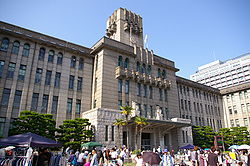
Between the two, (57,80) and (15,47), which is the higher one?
(15,47)

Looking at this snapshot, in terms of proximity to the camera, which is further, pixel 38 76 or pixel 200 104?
pixel 200 104

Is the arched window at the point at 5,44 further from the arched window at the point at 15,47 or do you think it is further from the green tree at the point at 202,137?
the green tree at the point at 202,137

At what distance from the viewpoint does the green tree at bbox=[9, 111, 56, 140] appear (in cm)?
2100

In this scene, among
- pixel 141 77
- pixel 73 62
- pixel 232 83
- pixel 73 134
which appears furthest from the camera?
pixel 232 83

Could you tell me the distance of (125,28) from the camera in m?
40.0

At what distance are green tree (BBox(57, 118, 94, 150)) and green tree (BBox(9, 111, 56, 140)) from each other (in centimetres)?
125

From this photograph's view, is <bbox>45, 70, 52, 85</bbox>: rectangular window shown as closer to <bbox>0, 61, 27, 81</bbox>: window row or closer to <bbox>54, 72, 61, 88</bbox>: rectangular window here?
<bbox>54, 72, 61, 88</bbox>: rectangular window

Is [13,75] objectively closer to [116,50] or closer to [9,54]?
[9,54]

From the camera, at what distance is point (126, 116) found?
2723 centimetres

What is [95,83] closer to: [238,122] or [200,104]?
[200,104]

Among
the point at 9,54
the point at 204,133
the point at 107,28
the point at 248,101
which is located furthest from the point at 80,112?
the point at 248,101

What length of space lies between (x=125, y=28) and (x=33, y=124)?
1020 inches

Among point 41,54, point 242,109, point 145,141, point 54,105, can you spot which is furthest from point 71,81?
point 242,109

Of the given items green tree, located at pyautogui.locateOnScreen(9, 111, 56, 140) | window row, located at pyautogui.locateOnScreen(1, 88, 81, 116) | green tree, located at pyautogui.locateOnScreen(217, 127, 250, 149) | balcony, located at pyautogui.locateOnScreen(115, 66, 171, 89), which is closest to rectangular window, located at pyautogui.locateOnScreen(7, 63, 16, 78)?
window row, located at pyautogui.locateOnScreen(1, 88, 81, 116)
